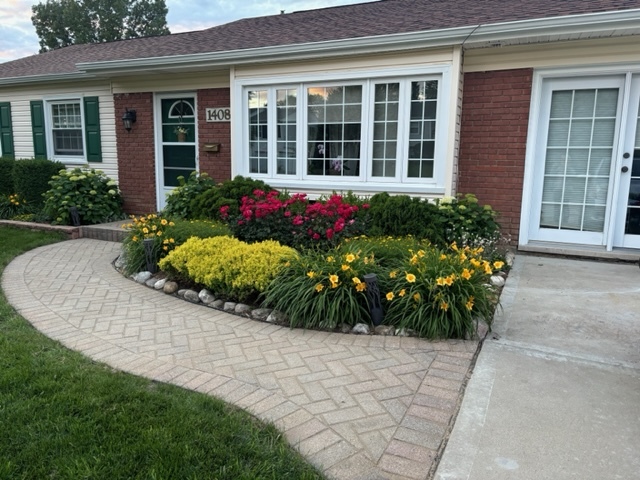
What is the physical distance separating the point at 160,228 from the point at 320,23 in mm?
4805

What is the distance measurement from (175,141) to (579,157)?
6.66 m

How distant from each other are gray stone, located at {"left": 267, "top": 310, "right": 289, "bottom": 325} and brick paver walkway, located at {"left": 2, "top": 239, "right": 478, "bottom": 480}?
0.45 feet

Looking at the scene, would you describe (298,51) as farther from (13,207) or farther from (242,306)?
(13,207)

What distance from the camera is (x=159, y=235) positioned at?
5562mm

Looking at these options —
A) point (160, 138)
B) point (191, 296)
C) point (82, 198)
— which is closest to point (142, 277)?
point (191, 296)

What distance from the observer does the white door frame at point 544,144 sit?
18.3ft

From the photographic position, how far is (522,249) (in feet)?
20.2

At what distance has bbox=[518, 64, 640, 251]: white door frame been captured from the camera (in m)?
5.57

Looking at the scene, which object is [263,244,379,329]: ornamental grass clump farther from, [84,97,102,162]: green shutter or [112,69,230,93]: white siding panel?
[84,97,102,162]: green shutter

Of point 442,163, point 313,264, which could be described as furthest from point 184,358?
point 442,163

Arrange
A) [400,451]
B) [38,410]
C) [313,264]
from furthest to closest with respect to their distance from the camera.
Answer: [313,264], [38,410], [400,451]

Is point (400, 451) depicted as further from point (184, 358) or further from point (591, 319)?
point (591, 319)

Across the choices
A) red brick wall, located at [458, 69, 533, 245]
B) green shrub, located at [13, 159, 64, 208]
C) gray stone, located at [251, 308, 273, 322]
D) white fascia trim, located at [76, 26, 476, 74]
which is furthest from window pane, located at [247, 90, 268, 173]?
green shrub, located at [13, 159, 64, 208]

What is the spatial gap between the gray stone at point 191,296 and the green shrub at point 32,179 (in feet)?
20.3
